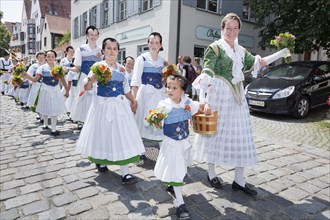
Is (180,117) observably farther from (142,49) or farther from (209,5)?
(142,49)

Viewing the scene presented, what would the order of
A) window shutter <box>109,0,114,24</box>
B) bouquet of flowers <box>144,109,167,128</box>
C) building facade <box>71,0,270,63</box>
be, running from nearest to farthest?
bouquet of flowers <box>144,109,167,128</box> → building facade <box>71,0,270,63</box> → window shutter <box>109,0,114,24</box>

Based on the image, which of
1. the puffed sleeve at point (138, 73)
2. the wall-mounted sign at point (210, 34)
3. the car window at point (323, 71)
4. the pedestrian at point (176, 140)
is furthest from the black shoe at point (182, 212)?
the wall-mounted sign at point (210, 34)

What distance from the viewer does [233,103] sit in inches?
145

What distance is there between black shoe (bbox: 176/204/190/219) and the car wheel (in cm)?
668

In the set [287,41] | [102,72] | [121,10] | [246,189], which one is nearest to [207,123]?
[246,189]

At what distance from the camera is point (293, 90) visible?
28.4ft

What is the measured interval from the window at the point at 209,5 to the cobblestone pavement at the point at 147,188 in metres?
10.4

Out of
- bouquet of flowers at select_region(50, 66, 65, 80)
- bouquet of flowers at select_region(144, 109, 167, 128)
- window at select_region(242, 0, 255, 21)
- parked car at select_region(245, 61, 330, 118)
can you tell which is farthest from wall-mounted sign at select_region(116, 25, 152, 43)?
bouquet of flowers at select_region(144, 109, 167, 128)

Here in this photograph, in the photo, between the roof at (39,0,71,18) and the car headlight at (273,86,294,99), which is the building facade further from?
the roof at (39,0,71,18)

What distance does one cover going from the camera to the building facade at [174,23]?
45.1 ft

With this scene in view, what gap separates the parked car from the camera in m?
8.68

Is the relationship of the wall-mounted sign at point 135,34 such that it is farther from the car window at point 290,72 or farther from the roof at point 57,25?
the roof at point 57,25

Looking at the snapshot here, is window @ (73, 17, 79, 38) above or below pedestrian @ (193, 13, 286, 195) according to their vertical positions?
above

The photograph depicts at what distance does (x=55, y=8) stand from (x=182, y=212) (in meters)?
51.5
